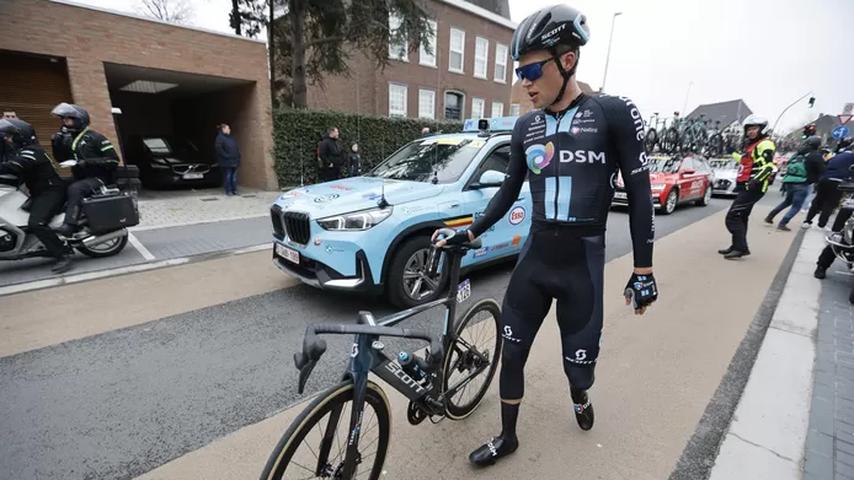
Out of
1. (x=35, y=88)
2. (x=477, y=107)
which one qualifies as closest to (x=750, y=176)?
(x=35, y=88)

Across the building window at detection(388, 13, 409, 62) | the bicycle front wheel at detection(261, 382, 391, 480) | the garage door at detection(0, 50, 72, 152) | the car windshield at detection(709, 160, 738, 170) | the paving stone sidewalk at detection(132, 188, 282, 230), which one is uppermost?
the building window at detection(388, 13, 409, 62)

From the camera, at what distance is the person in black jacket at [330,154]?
10156mm

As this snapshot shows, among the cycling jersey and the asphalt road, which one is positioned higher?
the cycling jersey

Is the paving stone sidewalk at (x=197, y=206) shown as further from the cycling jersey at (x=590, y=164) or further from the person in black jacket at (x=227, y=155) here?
the cycling jersey at (x=590, y=164)

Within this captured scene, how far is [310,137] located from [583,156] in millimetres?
11423

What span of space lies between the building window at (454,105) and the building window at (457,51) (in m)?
1.40

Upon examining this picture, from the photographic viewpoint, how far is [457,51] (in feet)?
Result: 76.2

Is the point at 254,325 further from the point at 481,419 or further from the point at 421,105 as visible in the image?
the point at 421,105

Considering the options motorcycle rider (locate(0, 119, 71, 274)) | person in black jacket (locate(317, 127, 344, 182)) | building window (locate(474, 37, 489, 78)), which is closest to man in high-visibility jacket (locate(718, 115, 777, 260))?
person in black jacket (locate(317, 127, 344, 182))

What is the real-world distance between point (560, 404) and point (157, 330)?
3493 mm

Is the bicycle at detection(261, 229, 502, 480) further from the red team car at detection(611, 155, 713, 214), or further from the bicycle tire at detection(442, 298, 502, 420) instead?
the red team car at detection(611, 155, 713, 214)

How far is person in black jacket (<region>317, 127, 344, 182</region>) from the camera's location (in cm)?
1016

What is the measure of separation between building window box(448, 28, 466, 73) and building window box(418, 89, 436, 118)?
6.79 feet

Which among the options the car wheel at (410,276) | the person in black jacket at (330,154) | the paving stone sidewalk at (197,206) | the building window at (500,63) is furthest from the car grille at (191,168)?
the building window at (500,63)
